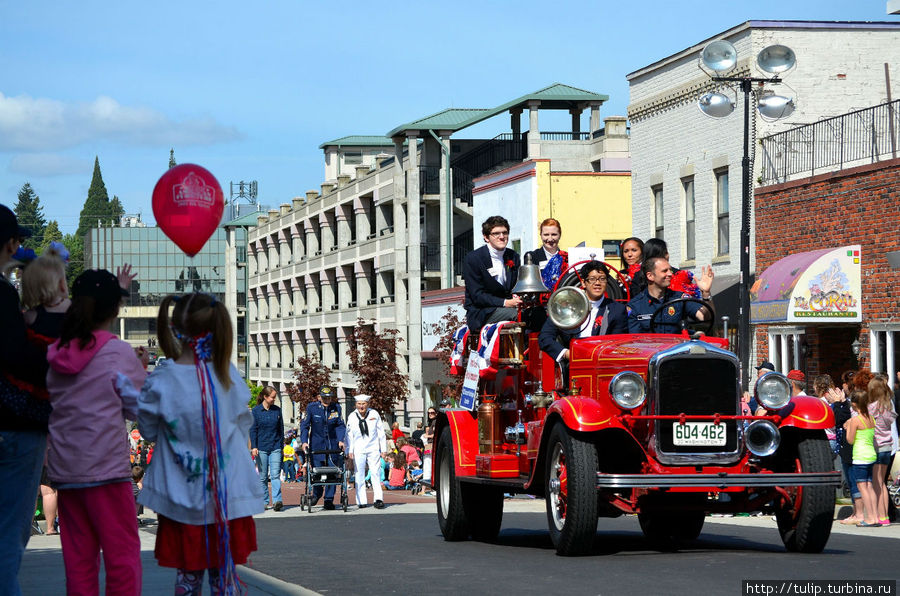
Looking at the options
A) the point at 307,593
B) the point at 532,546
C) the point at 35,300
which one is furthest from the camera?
the point at 532,546

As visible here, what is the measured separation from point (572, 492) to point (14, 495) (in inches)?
201

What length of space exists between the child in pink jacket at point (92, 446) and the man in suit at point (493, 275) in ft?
21.6

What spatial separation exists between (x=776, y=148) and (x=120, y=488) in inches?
907

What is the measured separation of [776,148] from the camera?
2838 cm

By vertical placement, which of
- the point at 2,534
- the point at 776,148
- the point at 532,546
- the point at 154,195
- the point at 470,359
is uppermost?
the point at 776,148

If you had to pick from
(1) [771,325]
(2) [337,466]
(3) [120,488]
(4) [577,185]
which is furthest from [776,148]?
(3) [120,488]

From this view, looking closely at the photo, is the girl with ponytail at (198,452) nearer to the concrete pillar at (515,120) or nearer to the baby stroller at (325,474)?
the baby stroller at (325,474)

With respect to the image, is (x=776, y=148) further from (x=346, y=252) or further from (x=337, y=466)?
(x=346, y=252)

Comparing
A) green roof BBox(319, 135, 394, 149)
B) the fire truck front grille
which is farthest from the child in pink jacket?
green roof BBox(319, 135, 394, 149)

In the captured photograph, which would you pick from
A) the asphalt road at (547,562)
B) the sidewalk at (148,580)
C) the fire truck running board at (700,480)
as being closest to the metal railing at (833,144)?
the asphalt road at (547,562)

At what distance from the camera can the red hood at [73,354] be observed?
281 inches

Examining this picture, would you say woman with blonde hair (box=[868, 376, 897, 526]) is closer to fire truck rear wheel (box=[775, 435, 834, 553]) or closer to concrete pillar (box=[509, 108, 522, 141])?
fire truck rear wheel (box=[775, 435, 834, 553])

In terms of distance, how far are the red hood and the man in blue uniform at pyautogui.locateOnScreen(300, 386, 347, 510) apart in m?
15.8

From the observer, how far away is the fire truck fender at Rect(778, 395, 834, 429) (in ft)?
38.0
